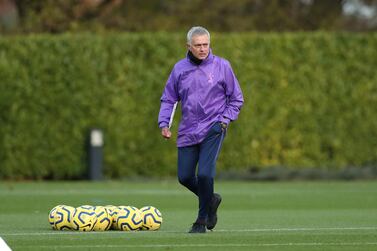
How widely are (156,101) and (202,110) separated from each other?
50.1ft

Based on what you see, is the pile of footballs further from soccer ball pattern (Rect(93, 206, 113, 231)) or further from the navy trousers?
the navy trousers

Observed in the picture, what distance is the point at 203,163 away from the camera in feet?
40.4

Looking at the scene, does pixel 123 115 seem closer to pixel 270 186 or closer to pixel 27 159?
pixel 27 159

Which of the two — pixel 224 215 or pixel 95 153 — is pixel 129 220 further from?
pixel 95 153

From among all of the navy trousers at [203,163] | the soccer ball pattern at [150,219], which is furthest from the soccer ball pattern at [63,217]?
the navy trousers at [203,163]

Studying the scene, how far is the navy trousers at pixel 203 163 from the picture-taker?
12336mm

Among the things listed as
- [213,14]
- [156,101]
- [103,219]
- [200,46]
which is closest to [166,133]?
[200,46]

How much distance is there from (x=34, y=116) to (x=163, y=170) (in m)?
3.29

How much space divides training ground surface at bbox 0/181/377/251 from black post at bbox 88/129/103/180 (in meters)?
0.90

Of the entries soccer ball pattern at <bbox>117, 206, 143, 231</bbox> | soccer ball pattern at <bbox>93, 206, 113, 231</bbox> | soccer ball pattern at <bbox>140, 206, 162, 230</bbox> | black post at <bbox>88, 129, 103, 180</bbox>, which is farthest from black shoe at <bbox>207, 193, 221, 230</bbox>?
black post at <bbox>88, 129, 103, 180</bbox>

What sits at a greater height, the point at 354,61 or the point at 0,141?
the point at 354,61

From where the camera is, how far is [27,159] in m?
27.1

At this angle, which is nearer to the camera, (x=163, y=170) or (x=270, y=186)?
(x=270, y=186)

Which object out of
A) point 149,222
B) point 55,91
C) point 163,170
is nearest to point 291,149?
point 163,170
